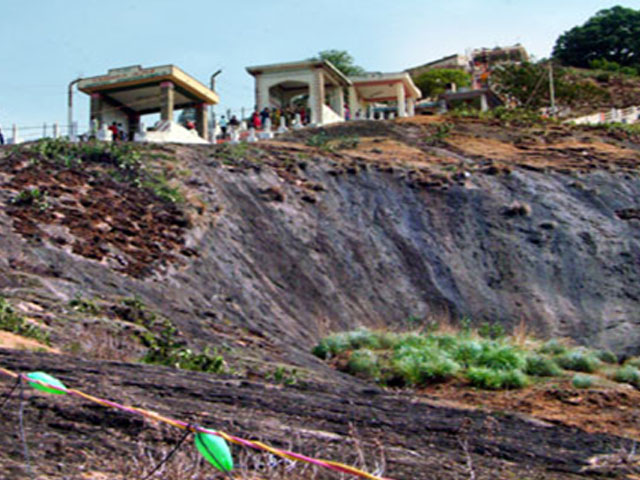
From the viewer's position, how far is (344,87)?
35.1 metres

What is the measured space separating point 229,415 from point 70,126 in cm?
2093

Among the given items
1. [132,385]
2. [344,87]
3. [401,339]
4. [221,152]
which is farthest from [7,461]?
[344,87]

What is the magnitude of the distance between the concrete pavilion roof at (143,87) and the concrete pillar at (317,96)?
3830mm

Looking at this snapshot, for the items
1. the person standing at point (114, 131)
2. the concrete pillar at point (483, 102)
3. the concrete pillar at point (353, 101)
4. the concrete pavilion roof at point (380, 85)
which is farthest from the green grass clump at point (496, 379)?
the concrete pillar at point (483, 102)

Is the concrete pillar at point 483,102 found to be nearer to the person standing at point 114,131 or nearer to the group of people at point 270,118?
the group of people at point 270,118

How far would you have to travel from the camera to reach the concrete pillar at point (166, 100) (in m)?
27.8

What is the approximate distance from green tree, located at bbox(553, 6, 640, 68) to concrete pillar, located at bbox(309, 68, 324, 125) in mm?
40678

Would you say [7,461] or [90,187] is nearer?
[7,461]

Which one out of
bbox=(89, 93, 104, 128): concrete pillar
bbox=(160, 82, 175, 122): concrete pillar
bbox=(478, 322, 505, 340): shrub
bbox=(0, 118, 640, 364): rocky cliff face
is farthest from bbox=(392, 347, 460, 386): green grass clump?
bbox=(89, 93, 104, 128): concrete pillar

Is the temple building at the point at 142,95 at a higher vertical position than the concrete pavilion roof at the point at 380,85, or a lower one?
lower

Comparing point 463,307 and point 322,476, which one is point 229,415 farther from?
point 463,307

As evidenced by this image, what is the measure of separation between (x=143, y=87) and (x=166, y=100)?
1475mm

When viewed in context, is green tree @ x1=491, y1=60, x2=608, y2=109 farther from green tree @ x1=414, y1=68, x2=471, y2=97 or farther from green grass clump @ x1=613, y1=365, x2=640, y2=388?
green grass clump @ x1=613, y1=365, x2=640, y2=388

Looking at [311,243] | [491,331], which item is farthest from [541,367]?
[311,243]
